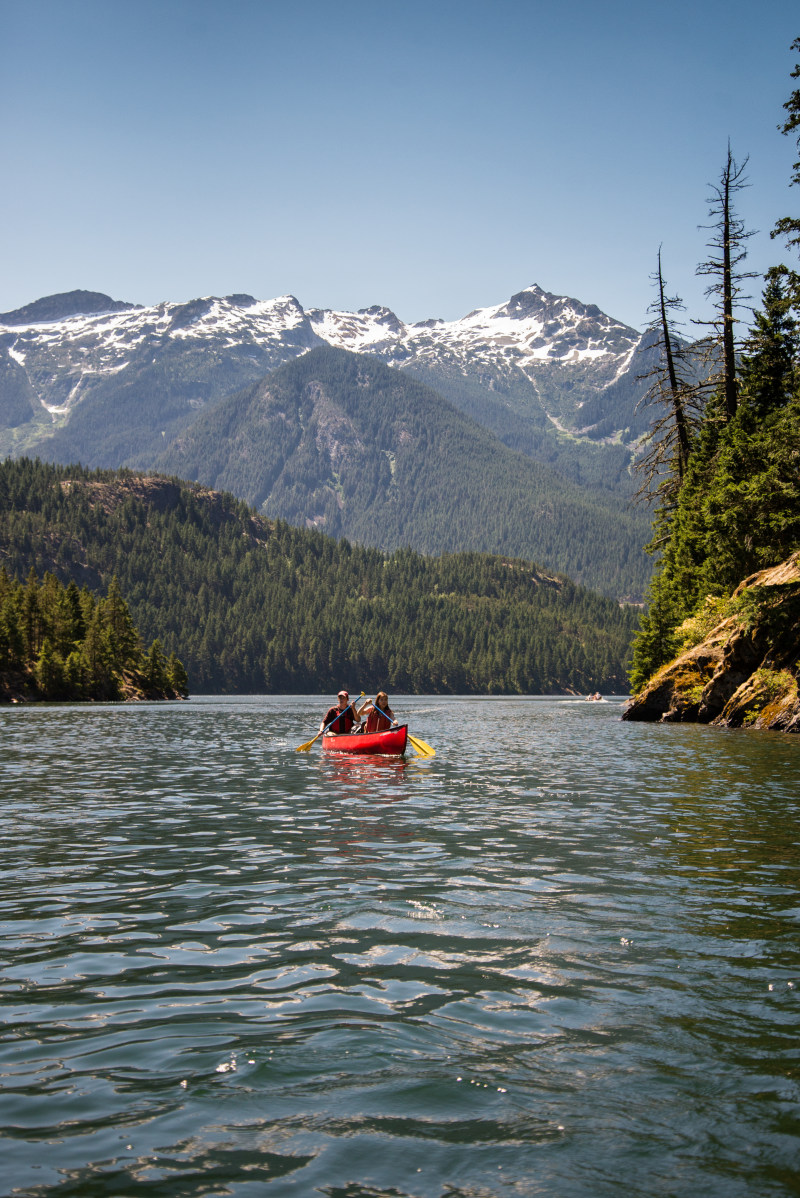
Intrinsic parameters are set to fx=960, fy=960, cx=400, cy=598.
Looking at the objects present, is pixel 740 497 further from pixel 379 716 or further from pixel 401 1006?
pixel 401 1006

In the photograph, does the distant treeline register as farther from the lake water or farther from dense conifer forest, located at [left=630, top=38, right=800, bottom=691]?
the lake water

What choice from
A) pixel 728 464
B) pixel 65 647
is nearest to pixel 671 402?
pixel 728 464

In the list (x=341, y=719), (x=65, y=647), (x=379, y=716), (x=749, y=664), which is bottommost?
(x=341, y=719)

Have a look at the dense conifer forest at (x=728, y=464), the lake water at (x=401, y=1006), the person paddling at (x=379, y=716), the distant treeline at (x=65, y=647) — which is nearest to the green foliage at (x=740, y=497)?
the dense conifer forest at (x=728, y=464)

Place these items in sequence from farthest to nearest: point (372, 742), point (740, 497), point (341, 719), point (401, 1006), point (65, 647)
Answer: point (65, 647), point (740, 497), point (341, 719), point (372, 742), point (401, 1006)

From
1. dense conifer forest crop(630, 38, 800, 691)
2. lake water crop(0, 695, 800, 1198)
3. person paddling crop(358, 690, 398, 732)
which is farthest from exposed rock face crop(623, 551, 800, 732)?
lake water crop(0, 695, 800, 1198)

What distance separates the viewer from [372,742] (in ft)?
109

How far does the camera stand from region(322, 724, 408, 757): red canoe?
3228 cm

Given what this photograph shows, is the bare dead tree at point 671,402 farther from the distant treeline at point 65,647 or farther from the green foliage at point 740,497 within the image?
the distant treeline at point 65,647

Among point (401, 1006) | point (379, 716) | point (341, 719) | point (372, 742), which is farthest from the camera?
point (341, 719)

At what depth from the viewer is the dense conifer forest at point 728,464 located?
40884 mm

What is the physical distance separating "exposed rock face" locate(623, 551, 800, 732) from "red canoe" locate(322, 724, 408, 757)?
17578 mm

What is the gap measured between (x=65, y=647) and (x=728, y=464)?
273ft

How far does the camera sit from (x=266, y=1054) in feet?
23.4
